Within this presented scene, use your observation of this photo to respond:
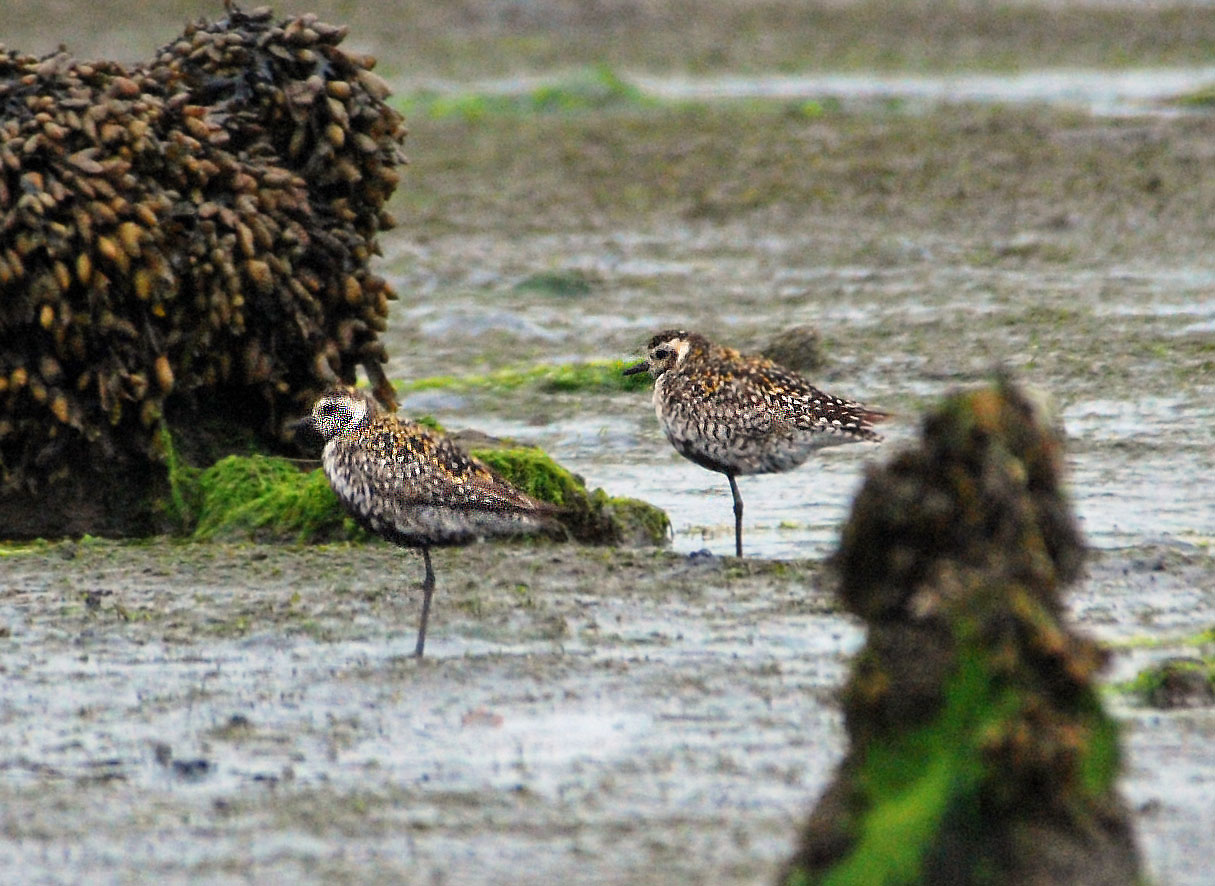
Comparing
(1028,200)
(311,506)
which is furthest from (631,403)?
(1028,200)

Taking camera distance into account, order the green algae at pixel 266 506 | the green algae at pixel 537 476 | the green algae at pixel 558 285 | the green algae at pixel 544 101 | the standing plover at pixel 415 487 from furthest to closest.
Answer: the green algae at pixel 544 101 < the green algae at pixel 558 285 < the green algae at pixel 266 506 < the green algae at pixel 537 476 < the standing plover at pixel 415 487

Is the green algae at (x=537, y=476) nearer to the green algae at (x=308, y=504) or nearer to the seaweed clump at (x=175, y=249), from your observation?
the green algae at (x=308, y=504)

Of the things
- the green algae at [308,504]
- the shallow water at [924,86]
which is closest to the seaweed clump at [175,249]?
the green algae at [308,504]

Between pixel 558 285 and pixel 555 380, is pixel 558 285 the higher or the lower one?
the higher one

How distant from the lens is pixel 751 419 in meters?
8.83

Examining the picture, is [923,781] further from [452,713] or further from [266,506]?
[266,506]

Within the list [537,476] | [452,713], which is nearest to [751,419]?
[537,476]

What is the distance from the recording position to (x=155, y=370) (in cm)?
895

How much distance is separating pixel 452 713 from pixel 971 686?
271 cm

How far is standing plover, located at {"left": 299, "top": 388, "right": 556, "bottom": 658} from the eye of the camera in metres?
7.61

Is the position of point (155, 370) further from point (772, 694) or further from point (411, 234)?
point (411, 234)

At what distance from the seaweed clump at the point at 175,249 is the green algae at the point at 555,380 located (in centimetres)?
189

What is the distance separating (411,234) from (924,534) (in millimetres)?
12657

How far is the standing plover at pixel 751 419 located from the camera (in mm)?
8844
